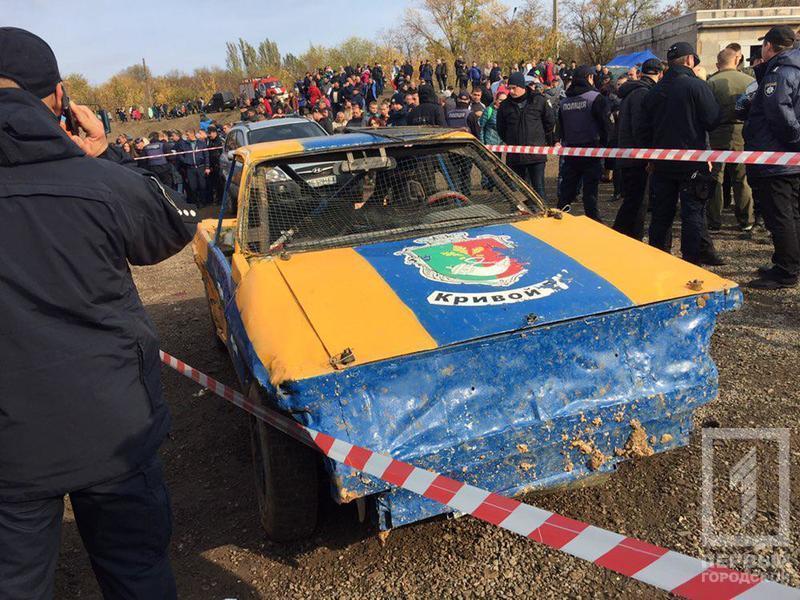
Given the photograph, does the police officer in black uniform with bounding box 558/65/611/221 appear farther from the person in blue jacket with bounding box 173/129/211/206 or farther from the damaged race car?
the person in blue jacket with bounding box 173/129/211/206

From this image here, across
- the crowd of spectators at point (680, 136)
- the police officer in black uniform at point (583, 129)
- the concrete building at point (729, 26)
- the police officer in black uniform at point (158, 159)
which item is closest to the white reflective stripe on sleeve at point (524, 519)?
the crowd of spectators at point (680, 136)

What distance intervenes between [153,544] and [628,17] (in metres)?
45.5

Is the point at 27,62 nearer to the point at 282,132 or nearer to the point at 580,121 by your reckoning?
the point at 580,121

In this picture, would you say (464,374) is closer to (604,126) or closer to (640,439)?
(640,439)

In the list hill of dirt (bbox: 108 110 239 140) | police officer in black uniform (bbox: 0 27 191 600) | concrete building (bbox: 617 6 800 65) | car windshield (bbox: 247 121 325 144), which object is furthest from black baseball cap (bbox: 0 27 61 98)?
hill of dirt (bbox: 108 110 239 140)

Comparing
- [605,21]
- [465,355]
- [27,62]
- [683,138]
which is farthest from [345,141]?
[605,21]

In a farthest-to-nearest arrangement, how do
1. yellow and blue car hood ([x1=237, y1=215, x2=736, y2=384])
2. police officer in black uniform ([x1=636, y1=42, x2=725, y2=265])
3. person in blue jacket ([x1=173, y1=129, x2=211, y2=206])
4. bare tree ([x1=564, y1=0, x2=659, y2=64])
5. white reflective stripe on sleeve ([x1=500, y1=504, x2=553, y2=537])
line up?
bare tree ([x1=564, y1=0, x2=659, y2=64]) < person in blue jacket ([x1=173, y1=129, x2=211, y2=206]) < police officer in black uniform ([x1=636, y1=42, x2=725, y2=265]) < yellow and blue car hood ([x1=237, y1=215, x2=736, y2=384]) < white reflective stripe on sleeve ([x1=500, y1=504, x2=553, y2=537])

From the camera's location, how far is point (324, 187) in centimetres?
360

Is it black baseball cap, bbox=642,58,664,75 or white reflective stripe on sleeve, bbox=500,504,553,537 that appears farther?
black baseball cap, bbox=642,58,664,75

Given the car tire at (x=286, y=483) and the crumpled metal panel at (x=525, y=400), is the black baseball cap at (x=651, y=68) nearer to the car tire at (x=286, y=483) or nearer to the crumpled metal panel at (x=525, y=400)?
the crumpled metal panel at (x=525, y=400)

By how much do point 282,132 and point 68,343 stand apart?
360 inches

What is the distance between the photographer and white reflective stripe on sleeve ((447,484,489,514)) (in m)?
1.93

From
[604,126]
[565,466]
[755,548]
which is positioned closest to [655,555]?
[565,466]

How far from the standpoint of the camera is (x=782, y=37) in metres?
4.97
